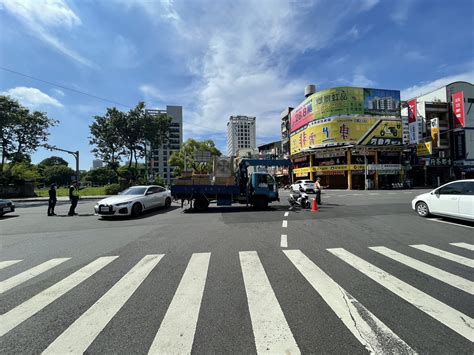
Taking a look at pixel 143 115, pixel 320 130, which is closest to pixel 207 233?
pixel 143 115

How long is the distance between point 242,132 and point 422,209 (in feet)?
341

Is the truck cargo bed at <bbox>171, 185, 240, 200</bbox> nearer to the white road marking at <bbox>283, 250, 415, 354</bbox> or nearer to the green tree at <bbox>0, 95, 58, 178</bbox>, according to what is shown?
the white road marking at <bbox>283, 250, 415, 354</bbox>

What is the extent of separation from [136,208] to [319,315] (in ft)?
34.2

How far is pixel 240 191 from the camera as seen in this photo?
13.1 metres

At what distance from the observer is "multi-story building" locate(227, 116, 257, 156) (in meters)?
109

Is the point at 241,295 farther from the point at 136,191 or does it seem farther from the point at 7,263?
the point at 136,191

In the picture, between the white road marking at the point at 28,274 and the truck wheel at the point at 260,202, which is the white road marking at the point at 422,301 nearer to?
the white road marking at the point at 28,274

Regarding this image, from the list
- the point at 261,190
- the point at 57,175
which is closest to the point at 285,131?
the point at 261,190

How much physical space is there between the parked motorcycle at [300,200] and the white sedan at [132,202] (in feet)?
26.3

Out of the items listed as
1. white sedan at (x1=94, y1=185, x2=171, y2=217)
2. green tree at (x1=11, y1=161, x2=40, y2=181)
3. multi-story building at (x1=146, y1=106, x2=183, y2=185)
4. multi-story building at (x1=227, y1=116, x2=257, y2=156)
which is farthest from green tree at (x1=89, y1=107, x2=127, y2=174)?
multi-story building at (x1=227, y1=116, x2=257, y2=156)

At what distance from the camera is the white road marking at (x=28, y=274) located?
3.89m

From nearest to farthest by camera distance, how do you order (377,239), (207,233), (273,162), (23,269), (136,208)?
(23,269) → (377,239) → (207,233) → (136,208) → (273,162)

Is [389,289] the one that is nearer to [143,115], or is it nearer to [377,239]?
[377,239]

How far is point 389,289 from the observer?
11.4ft
